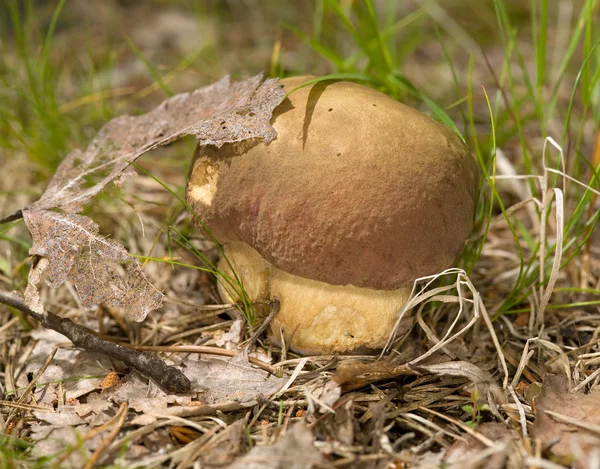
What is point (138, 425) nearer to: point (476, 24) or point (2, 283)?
point (2, 283)

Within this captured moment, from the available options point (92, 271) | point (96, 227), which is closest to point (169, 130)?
point (96, 227)

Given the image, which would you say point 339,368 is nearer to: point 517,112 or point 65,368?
point 65,368

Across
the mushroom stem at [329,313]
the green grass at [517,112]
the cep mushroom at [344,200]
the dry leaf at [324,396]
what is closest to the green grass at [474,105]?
the green grass at [517,112]

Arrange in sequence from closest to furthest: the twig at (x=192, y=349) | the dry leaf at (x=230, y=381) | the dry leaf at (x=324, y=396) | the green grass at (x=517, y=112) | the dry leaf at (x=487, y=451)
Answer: the dry leaf at (x=487, y=451) < the dry leaf at (x=324, y=396) < the dry leaf at (x=230, y=381) < the twig at (x=192, y=349) < the green grass at (x=517, y=112)

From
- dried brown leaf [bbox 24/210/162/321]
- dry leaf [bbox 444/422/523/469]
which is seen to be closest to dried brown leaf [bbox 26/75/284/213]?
dried brown leaf [bbox 24/210/162/321]

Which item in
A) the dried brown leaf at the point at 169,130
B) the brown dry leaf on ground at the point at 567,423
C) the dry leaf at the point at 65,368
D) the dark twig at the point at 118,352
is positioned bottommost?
the brown dry leaf on ground at the point at 567,423

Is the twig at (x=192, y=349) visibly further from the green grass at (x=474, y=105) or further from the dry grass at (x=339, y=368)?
the green grass at (x=474, y=105)

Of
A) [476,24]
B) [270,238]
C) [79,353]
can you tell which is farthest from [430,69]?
[79,353]
